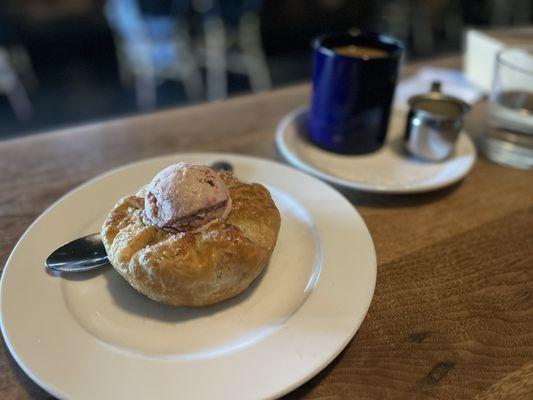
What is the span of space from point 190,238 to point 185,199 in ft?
0.20

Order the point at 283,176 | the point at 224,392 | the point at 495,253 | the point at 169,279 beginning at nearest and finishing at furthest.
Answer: the point at 224,392, the point at 169,279, the point at 495,253, the point at 283,176

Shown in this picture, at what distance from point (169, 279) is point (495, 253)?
617 millimetres

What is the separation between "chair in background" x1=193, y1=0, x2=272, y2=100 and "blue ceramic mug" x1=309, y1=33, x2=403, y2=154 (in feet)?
7.59

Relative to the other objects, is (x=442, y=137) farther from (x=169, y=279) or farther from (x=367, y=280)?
(x=169, y=279)

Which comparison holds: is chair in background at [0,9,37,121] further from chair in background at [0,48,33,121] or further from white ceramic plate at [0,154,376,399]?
white ceramic plate at [0,154,376,399]

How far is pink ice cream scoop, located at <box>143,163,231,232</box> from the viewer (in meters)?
0.68

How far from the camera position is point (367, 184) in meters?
0.96

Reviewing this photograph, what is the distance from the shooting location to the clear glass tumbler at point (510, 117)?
3.60 feet

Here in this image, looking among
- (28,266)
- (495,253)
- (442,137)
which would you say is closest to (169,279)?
(28,266)

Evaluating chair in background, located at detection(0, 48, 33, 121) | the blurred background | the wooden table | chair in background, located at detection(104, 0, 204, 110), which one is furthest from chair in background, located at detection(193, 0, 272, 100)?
the wooden table

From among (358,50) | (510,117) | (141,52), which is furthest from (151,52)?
(510,117)

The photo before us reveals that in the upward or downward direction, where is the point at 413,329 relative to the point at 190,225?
downward

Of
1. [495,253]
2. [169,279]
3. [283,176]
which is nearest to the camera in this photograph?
[169,279]

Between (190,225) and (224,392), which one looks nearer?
(224,392)
